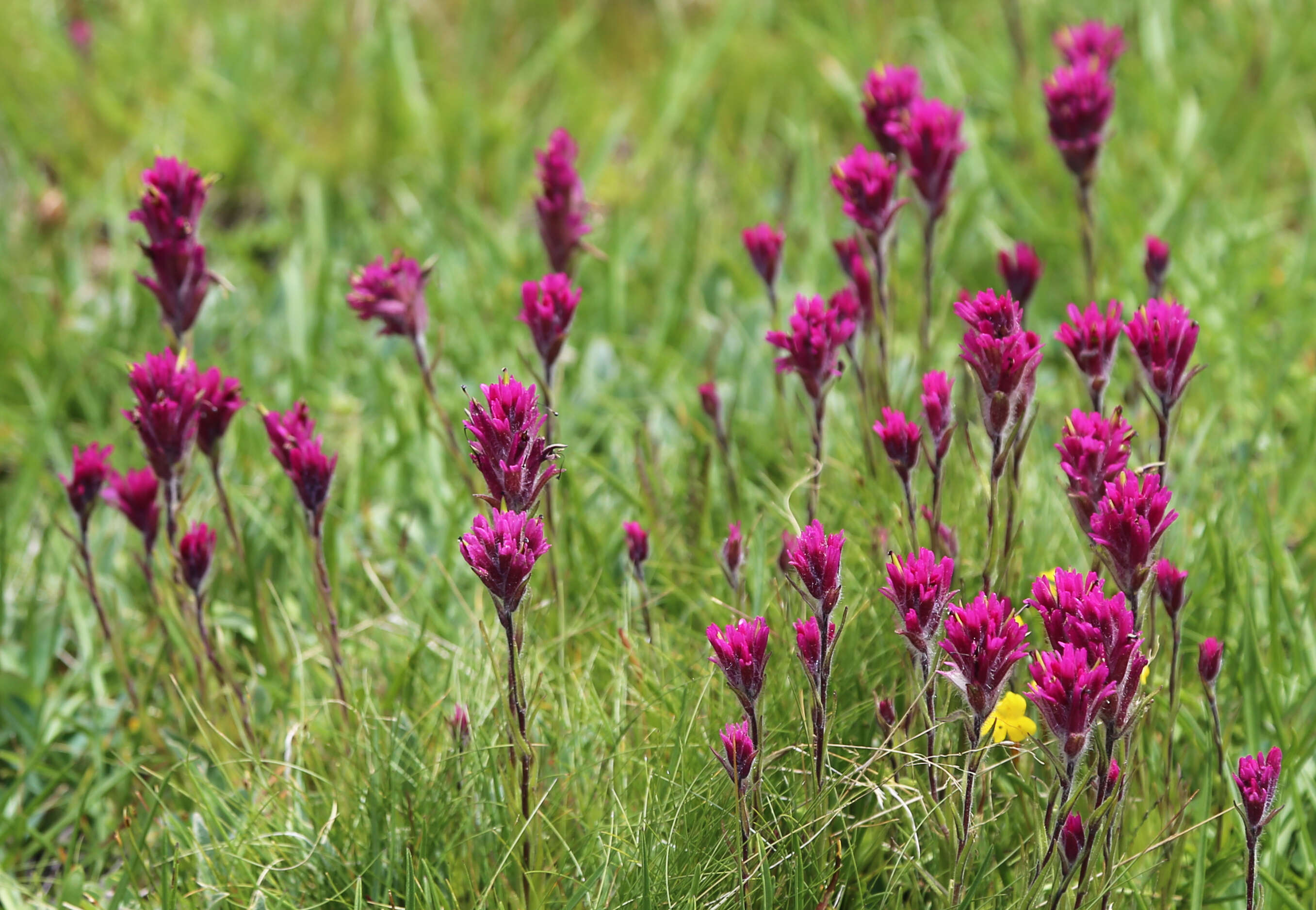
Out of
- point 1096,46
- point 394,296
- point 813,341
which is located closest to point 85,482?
point 394,296

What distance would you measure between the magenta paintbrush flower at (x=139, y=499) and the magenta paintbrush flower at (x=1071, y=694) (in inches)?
59.9

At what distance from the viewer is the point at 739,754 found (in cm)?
160

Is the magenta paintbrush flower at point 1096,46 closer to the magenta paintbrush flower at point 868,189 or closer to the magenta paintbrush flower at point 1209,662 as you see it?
the magenta paintbrush flower at point 868,189

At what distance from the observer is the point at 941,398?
1.89 metres

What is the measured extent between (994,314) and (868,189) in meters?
0.63

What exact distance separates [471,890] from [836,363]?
1068mm

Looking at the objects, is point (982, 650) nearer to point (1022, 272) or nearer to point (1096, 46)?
point (1022, 272)

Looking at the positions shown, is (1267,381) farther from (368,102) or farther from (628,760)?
(368,102)

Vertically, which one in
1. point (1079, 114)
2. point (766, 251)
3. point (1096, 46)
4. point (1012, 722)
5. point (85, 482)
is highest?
point (1096, 46)

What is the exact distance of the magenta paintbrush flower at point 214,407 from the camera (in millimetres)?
2113

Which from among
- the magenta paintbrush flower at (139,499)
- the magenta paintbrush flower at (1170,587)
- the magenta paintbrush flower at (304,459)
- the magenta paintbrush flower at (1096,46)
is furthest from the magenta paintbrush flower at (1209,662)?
the magenta paintbrush flower at (139,499)

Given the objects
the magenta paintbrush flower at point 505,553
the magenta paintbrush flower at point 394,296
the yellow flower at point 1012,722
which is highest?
the magenta paintbrush flower at point 394,296

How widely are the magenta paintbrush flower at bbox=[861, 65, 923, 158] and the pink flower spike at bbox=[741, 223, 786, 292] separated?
296 mm

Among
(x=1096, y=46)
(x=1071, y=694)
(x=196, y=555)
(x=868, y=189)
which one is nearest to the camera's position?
(x=1071, y=694)
